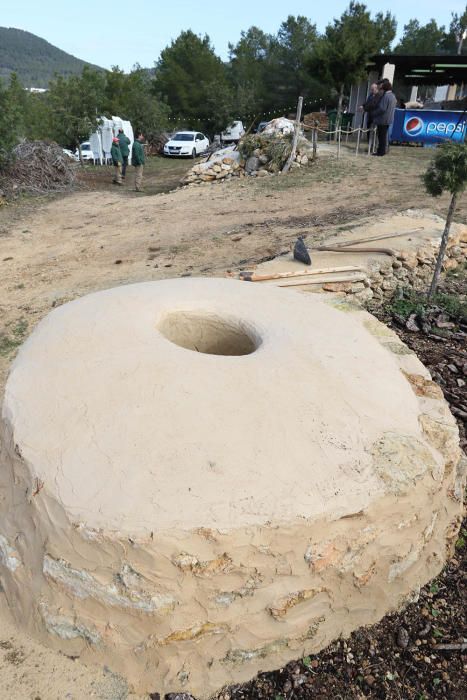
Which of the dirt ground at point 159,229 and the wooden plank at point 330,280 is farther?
the dirt ground at point 159,229

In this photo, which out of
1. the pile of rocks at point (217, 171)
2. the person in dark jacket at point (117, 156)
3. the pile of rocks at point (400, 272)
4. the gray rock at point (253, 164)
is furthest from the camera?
the person in dark jacket at point (117, 156)

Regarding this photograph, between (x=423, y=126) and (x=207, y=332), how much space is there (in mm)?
16605

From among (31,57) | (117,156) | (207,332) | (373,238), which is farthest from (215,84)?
(31,57)

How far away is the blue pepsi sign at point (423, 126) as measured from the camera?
16.6 m

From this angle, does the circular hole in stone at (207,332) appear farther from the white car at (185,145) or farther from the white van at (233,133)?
the white van at (233,133)

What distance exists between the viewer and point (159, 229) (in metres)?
10.7

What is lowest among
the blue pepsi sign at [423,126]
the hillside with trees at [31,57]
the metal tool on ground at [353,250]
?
the metal tool on ground at [353,250]

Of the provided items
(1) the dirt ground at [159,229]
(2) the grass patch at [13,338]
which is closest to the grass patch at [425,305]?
(1) the dirt ground at [159,229]

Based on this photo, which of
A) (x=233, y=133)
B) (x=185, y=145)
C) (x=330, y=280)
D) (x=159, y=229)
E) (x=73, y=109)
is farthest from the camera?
(x=233, y=133)

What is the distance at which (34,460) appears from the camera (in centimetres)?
260

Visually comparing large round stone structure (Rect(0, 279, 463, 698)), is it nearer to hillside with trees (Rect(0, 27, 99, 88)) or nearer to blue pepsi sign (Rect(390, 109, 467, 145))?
blue pepsi sign (Rect(390, 109, 467, 145))

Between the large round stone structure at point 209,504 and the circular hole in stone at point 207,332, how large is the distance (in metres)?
0.59

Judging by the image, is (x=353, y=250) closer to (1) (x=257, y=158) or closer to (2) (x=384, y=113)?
(1) (x=257, y=158)

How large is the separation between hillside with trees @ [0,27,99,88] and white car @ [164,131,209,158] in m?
126
